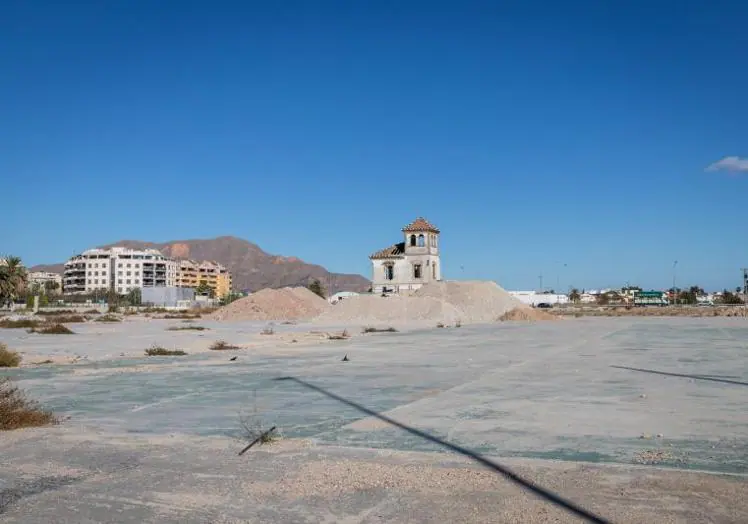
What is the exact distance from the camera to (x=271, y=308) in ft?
257

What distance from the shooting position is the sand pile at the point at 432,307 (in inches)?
2650

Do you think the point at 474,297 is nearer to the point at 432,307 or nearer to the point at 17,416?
the point at 432,307

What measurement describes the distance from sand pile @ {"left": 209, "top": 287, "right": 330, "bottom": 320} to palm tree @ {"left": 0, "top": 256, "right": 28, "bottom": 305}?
34.2m

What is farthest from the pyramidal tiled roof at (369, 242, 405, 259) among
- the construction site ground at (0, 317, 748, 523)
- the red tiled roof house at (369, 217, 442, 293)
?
the construction site ground at (0, 317, 748, 523)

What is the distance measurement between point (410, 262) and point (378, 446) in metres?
78.2

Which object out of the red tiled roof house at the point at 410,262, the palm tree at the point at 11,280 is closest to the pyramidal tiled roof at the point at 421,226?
the red tiled roof house at the point at 410,262

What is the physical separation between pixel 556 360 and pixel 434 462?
1727 cm

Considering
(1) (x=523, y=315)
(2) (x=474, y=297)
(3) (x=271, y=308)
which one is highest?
(2) (x=474, y=297)

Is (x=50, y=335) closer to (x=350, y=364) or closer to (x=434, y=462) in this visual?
(x=350, y=364)

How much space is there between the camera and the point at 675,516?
6.65 m

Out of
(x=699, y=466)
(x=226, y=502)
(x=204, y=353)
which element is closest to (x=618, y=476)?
(x=699, y=466)

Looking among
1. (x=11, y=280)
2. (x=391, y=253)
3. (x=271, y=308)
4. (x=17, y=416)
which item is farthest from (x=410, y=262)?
(x=17, y=416)

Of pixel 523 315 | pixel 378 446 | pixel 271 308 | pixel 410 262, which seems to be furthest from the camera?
pixel 410 262

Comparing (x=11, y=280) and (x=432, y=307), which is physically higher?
(x=11, y=280)
